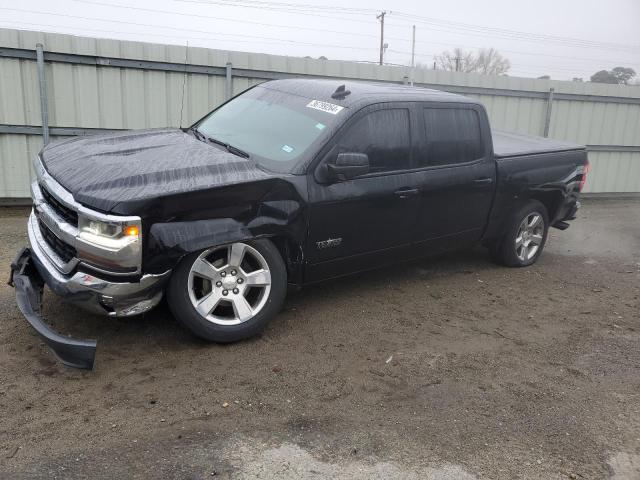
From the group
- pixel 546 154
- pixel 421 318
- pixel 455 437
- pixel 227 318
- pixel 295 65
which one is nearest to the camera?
pixel 455 437

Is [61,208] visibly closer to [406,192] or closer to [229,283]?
[229,283]

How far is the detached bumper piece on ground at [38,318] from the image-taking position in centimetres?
349

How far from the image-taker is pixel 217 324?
13.6ft

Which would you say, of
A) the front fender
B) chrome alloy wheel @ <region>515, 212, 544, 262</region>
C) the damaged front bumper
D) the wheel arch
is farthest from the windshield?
chrome alloy wheel @ <region>515, 212, 544, 262</region>

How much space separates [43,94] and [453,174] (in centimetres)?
576

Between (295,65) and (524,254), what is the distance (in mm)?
4773

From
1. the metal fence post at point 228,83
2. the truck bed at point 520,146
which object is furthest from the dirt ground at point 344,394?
the metal fence post at point 228,83

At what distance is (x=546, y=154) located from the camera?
6.48 meters

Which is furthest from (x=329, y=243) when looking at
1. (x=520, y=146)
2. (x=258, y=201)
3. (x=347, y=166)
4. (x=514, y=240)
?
(x=520, y=146)

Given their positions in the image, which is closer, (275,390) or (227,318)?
(275,390)

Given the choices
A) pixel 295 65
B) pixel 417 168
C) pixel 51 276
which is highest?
pixel 295 65

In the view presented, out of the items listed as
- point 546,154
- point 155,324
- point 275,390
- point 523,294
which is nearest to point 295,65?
point 546,154

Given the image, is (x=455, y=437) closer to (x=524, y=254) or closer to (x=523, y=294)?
(x=523, y=294)

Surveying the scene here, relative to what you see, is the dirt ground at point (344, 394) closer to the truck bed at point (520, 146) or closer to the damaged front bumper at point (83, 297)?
the damaged front bumper at point (83, 297)
